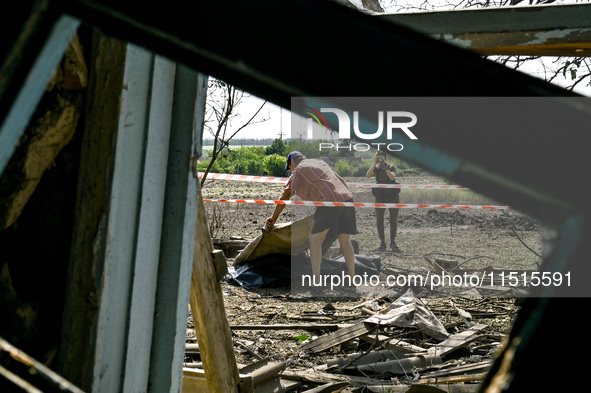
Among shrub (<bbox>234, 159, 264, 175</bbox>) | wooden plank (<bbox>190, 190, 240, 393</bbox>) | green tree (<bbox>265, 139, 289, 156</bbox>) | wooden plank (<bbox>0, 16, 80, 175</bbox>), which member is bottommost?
wooden plank (<bbox>190, 190, 240, 393</bbox>)

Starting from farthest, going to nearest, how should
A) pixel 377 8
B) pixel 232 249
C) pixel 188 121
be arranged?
pixel 232 249, pixel 377 8, pixel 188 121

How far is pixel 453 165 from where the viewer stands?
0.47 metres

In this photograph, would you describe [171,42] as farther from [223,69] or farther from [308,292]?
[308,292]

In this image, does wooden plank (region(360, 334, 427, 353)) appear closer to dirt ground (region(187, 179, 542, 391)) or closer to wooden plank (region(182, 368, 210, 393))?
dirt ground (region(187, 179, 542, 391))

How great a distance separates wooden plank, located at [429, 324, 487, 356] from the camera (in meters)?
5.28

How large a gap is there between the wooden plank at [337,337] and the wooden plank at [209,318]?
2.60 metres

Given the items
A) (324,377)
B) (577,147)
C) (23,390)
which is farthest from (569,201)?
(324,377)

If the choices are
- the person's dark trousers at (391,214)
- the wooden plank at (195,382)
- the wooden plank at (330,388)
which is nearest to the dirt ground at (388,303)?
the person's dark trousers at (391,214)

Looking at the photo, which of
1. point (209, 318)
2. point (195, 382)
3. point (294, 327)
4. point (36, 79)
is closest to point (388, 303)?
point (294, 327)

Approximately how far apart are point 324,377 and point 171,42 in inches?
182

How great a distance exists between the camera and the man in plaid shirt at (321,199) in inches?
317

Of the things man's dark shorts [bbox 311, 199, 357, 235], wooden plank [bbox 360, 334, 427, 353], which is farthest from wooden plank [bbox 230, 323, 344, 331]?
man's dark shorts [bbox 311, 199, 357, 235]

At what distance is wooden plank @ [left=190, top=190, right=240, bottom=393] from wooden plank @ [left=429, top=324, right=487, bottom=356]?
9.42 feet

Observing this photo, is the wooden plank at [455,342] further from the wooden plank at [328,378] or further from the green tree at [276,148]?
the green tree at [276,148]
